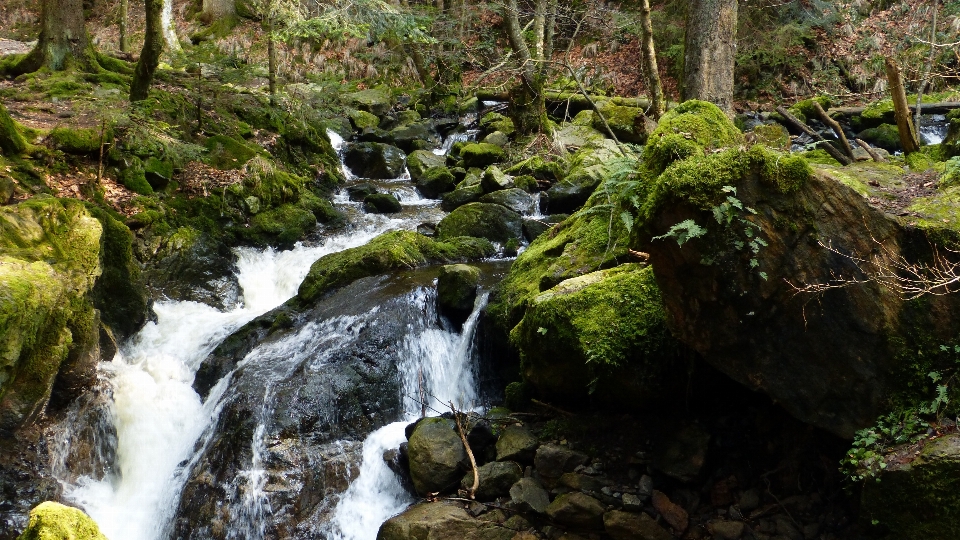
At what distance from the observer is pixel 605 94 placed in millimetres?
18031

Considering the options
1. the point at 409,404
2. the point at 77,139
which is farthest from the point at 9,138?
the point at 409,404

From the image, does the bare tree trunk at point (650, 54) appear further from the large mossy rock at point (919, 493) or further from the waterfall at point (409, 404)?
the large mossy rock at point (919, 493)

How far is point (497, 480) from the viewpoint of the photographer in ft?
17.9

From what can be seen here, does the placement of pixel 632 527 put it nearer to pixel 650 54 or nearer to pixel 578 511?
pixel 578 511

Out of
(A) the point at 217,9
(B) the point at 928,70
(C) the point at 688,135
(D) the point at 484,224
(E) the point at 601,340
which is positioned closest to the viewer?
(C) the point at 688,135

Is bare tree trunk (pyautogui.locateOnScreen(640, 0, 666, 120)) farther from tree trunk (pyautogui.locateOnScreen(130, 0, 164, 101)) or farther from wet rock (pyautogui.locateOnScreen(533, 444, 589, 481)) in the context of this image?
tree trunk (pyautogui.locateOnScreen(130, 0, 164, 101))

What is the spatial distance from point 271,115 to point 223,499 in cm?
996

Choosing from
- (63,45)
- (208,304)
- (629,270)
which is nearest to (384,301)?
(208,304)

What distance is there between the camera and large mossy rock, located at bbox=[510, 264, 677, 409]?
16.9ft

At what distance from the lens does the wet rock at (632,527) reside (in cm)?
468

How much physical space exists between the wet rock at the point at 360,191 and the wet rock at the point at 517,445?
845 cm

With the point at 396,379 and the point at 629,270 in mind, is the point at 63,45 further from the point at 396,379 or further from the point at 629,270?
the point at 629,270

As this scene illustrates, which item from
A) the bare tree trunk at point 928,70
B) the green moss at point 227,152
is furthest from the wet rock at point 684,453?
the green moss at point 227,152

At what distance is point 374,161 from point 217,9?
1276cm
